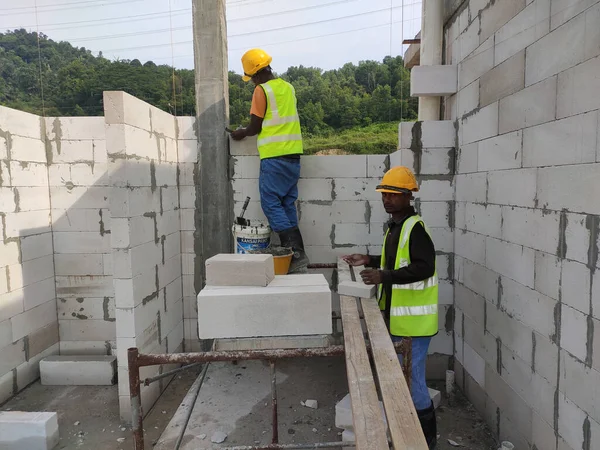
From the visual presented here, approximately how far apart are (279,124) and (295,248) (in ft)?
3.90

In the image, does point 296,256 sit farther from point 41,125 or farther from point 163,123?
point 41,125

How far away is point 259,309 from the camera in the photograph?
2502 mm

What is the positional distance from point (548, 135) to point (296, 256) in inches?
89.0

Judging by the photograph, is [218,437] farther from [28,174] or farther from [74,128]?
[74,128]

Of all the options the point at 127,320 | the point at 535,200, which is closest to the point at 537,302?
the point at 535,200

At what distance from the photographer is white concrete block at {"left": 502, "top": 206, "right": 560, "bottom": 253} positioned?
2576 millimetres

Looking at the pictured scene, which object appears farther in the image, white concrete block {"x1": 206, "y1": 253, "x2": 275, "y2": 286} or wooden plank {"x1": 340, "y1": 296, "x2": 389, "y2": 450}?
white concrete block {"x1": 206, "y1": 253, "x2": 275, "y2": 286}

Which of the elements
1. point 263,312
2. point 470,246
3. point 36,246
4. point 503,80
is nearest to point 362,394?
point 263,312

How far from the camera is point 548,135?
2.61 m

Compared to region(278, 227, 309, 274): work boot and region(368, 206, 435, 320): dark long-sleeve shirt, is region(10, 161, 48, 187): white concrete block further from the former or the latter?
region(368, 206, 435, 320): dark long-sleeve shirt

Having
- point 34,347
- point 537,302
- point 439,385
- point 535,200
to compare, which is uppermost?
point 535,200

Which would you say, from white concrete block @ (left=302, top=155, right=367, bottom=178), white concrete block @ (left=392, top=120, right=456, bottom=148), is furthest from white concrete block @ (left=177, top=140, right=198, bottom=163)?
white concrete block @ (left=392, top=120, right=456, bottom=148)

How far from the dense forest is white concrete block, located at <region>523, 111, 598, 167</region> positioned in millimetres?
7602

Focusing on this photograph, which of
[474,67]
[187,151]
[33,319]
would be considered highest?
[474,67]
